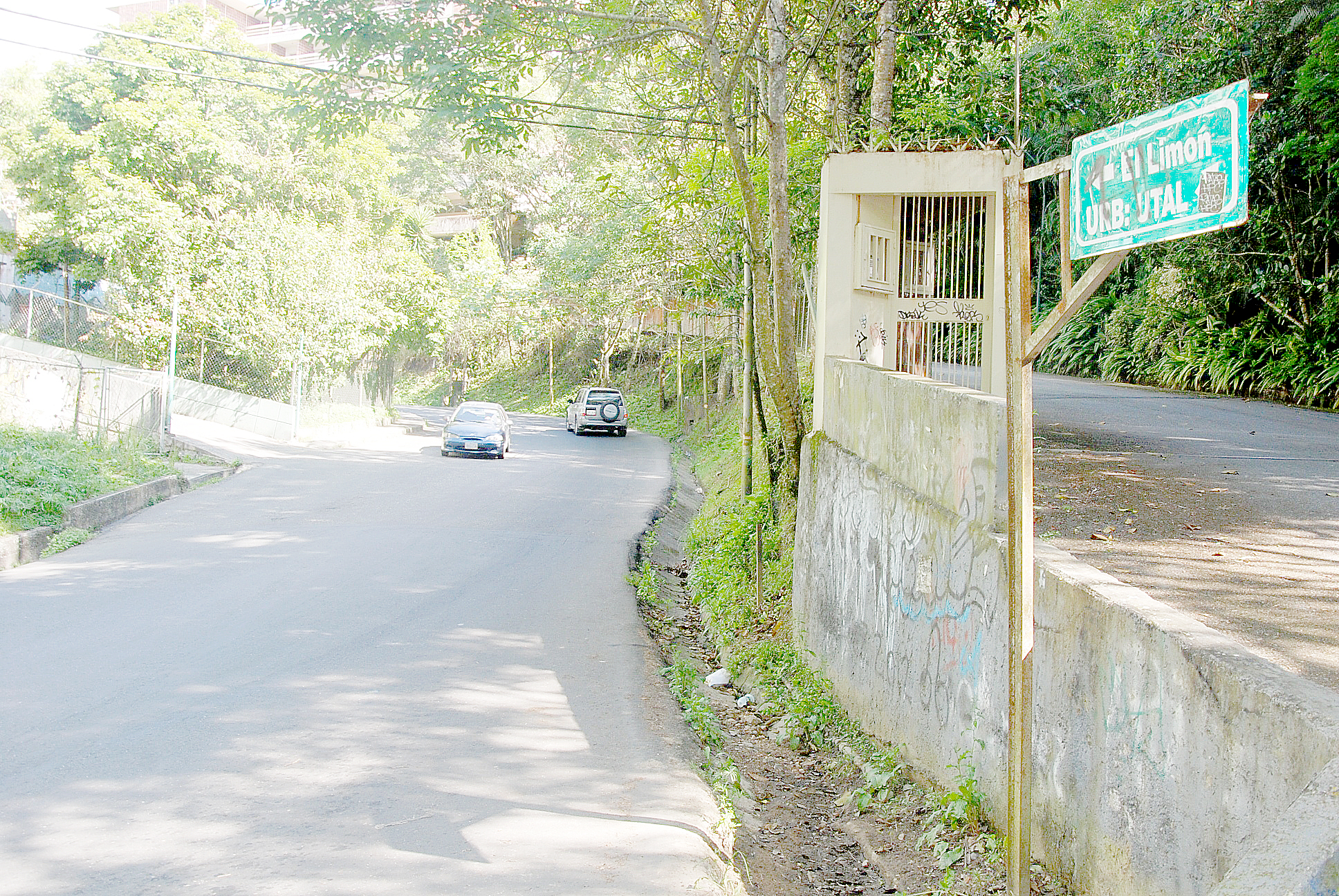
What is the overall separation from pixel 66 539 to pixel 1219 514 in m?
11.2

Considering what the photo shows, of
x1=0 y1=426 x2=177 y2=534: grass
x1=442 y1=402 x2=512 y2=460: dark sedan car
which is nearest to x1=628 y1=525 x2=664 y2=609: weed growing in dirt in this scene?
x1=0 y1=426 x2=177 y2=534: grass

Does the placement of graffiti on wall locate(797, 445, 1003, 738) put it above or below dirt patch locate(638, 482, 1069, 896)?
above

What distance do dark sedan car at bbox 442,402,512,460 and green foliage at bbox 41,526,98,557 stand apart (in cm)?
1113

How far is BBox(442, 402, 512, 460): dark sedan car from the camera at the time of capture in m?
23.0

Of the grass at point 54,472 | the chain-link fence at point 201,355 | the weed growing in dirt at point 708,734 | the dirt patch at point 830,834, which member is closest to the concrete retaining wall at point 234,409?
the chain-link fence at point 201,355

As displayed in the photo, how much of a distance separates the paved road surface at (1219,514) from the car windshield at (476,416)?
13.9 meters

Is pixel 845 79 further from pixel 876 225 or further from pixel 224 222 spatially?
pixel 224 222

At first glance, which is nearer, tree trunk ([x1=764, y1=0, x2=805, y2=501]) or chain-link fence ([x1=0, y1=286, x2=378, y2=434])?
tree trunk ([x1=764, y1=0, x2=805, y2=501])

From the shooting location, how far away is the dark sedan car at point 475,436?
23.0m

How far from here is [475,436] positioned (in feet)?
75.5

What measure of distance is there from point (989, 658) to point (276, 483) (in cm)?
1412

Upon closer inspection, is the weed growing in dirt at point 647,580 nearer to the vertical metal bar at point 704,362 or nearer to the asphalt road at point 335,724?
the asphalt road at point 335,724

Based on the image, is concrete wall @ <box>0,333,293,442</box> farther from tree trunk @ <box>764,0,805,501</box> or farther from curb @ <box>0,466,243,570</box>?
tree trunk @ <box>764,0,805,501</box>

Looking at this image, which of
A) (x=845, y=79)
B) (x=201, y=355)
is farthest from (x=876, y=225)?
(x=201, y=355)
